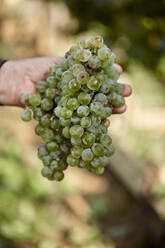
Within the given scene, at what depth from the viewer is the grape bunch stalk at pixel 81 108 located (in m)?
1.21

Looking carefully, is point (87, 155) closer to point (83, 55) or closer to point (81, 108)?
point (81, 108)

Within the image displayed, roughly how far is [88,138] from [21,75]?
25.7 inches

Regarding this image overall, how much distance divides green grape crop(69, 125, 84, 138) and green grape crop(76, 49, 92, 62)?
24cm

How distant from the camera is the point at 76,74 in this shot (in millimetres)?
1207

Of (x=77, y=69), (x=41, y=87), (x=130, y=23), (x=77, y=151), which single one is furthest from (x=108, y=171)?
(x=77, y=69)

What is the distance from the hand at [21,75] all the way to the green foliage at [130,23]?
458 mm

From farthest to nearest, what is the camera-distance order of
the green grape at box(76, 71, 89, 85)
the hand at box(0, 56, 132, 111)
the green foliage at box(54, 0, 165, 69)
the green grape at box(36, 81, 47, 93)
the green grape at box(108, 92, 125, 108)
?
1. the green foliage at box(54, 0, 165, 69)
2. the hand at box(0, 56, 132, 111)
3. the green grape at box(36, 81, 47, 93)
4. the green grape at box(108, 92, 125, 108)
5. the green grape at box(76, 71, 89, 85)

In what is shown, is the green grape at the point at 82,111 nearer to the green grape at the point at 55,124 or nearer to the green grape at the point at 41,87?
the green grape at the point at 55,124

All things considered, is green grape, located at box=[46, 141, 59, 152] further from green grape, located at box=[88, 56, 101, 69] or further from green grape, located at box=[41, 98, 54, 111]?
green grape, located at box=[88, 56, 101, 69]

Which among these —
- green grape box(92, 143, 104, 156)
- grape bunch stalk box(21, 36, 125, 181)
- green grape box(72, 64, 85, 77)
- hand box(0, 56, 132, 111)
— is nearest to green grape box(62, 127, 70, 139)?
grape bunch stalk box(21, 36, 125, 181)

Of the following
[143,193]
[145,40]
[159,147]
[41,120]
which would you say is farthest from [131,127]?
[41,120]

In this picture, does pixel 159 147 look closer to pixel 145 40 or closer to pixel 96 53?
pixel 145 40

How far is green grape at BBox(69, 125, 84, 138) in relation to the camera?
3.94 feet

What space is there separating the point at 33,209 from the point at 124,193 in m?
1.08
